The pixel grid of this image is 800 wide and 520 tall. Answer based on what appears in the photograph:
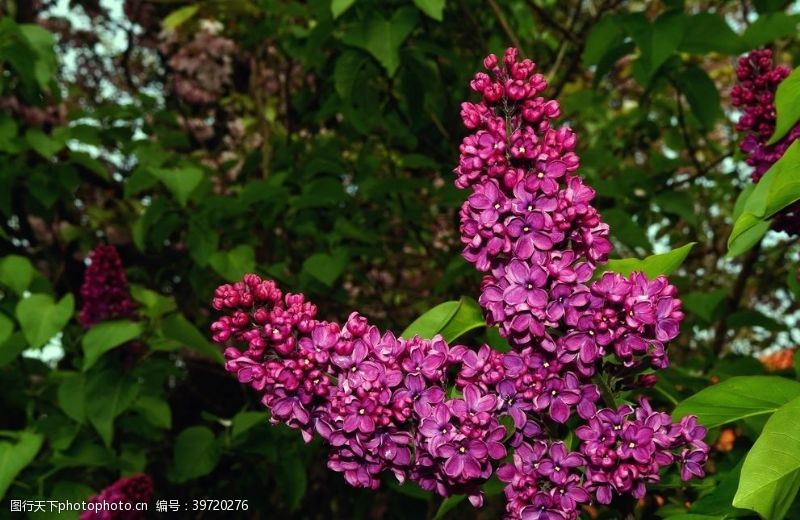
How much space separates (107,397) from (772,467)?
2369mm

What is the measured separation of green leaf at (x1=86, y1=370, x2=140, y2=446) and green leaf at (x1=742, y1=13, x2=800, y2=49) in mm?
2266

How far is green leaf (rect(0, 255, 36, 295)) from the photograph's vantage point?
3.04 metres

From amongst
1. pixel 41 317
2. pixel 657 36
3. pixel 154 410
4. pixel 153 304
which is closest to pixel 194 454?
pixel 154 410

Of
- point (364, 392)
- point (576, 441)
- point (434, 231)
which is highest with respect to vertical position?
point (364, 392)

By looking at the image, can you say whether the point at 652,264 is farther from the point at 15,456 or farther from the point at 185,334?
the point at 15,456

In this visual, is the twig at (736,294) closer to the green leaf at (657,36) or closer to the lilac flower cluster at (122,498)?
the green leaf at (657,36)

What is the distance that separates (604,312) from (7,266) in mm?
2482

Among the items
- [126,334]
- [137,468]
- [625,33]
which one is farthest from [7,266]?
[625,33]

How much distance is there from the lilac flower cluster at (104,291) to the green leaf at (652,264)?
82.3 inches

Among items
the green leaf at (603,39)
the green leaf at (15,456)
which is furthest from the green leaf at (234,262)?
the green leaf at (603,39)

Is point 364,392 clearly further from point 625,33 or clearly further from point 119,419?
point 119,419

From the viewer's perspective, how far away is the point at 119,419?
3.32 metres

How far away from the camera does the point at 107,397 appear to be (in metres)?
2.99

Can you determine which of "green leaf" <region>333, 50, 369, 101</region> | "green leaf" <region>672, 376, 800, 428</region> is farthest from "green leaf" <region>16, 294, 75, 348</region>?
"green leaf" <region>672, 376, 800, 428</region>
